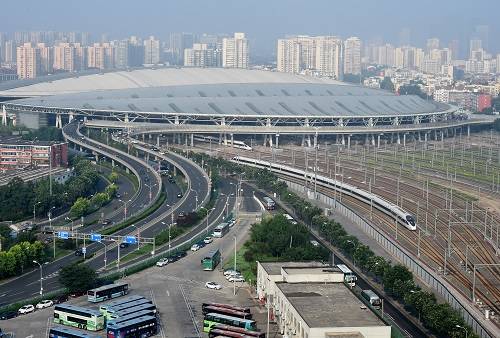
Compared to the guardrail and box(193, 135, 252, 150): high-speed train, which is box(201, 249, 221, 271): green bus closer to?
the guardrail

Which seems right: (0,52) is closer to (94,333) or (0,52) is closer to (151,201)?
(151,201)

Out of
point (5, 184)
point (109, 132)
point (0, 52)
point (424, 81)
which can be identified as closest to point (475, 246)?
point (5, 184)

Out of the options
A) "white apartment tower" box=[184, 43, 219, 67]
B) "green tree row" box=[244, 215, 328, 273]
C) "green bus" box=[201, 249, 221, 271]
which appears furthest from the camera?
"white apartment tower" box=[184, 43, 219, 67]

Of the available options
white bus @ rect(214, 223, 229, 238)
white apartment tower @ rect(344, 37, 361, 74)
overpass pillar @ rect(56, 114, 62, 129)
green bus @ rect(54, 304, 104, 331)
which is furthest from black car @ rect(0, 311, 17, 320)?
white apartment tower @ rect(344, 37, 361, 74)

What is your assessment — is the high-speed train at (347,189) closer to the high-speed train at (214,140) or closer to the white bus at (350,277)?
the high-speed train at (214,140)

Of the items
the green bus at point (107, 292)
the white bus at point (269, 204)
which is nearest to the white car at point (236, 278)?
the green bus at point (107, 292)
